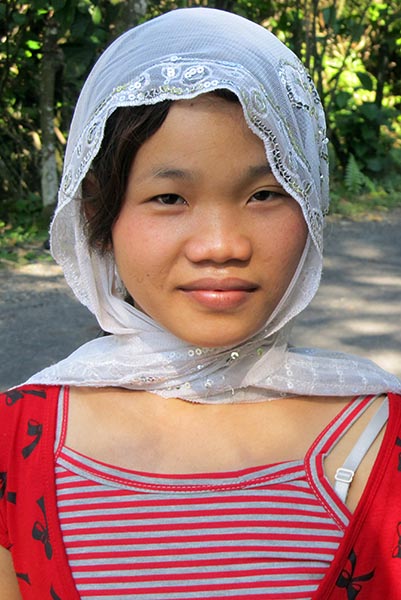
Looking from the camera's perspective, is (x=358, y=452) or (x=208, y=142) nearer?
(x=208, y=142)

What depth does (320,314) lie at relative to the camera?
15.6 ft

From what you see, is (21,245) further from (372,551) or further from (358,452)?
(372,551)

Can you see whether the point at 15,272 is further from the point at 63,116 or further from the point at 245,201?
the point at 245,201

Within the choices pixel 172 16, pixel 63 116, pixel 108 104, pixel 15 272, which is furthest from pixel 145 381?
pixel 63 116

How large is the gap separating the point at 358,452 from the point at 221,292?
370 mm

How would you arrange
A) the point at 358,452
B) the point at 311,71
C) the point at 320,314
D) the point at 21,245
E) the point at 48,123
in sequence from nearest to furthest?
the point at 358,452 < the point at 320,314 < the point at 21,245 < the point at 48,123 < the point at 311,71

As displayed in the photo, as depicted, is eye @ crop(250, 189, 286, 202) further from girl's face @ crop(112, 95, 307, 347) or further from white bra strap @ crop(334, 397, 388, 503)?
white bra strap @ crop(334, 397, 388, 503)

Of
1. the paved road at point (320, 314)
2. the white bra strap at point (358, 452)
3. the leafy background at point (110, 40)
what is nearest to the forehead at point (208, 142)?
the white bra strap at point (358, 452)

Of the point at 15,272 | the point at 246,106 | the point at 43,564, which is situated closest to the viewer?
the point at 246,106

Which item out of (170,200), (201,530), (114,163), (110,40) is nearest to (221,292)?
(170,200)

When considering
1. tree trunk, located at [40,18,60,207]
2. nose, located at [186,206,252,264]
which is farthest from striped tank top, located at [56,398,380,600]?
tree trunk, located at [40,18,60,207]

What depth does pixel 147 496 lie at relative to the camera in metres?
1.44

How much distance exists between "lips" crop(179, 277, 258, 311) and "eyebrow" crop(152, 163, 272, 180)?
162mm

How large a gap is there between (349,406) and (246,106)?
1.87 ft
